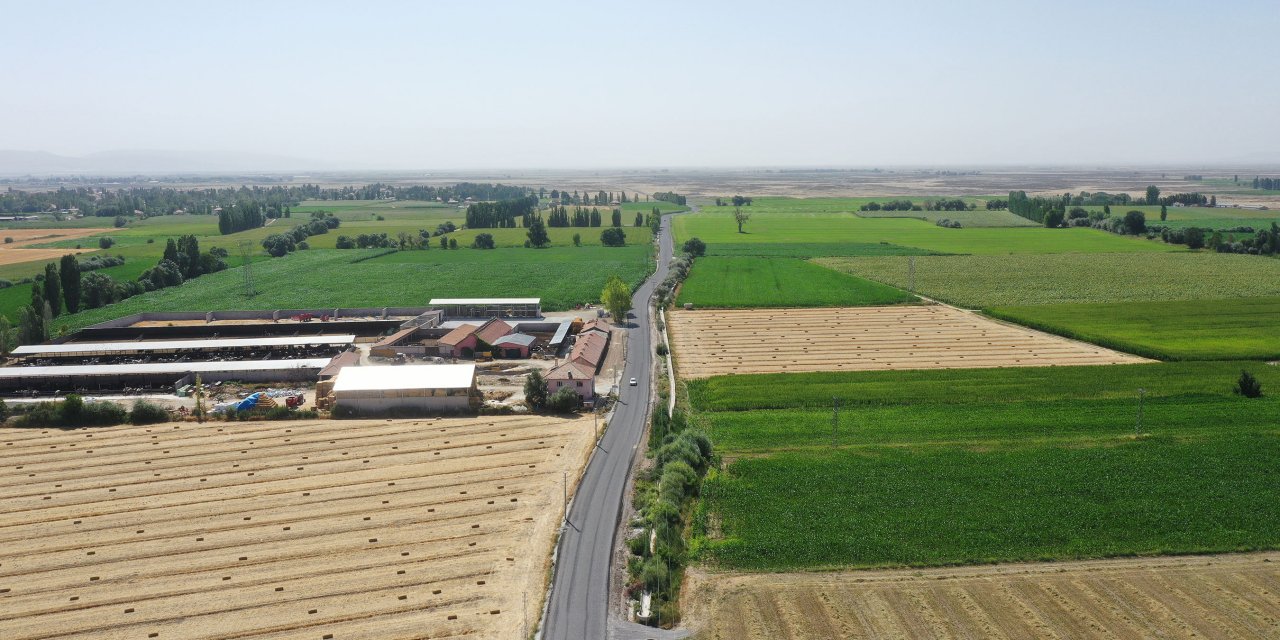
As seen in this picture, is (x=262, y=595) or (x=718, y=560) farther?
(x=718, y=560)

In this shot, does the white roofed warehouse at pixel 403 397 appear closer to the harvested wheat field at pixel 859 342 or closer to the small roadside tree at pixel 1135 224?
the harvested wheat field at pixel 859 342

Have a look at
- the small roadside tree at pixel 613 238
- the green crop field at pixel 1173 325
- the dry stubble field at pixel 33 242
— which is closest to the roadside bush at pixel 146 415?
the green crop field at pixel 1173 325

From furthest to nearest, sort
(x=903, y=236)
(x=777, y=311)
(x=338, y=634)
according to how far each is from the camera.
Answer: (x=903, y=236) < (x=777, y=311) < (x=338, y=634)

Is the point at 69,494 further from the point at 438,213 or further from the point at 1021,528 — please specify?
the point at 438,213

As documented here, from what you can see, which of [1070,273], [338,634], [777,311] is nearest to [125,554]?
[338,634]

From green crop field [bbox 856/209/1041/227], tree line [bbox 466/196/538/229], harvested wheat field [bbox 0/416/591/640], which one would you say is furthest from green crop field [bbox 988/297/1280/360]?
tree line [bbox 466/196/538/229]

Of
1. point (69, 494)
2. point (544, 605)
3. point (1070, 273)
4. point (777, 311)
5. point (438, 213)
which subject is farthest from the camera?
point (438, 213)
